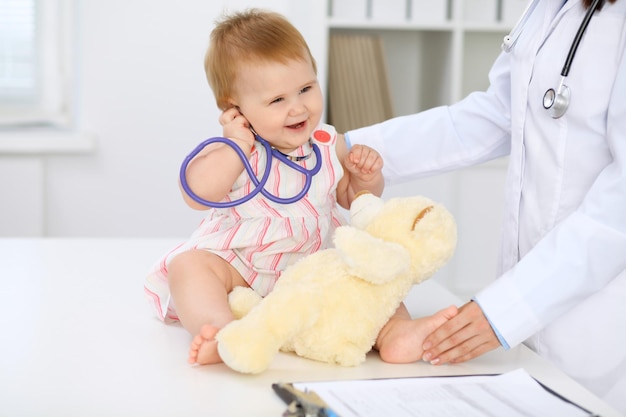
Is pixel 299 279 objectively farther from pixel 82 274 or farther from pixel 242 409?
pixel 82 274

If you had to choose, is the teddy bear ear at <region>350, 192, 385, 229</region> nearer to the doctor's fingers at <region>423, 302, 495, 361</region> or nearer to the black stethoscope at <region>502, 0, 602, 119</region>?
the doctor's fingers at <region>423, 302, 495, 361</region>

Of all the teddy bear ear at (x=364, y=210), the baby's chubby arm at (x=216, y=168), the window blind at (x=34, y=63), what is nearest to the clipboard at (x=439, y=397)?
the teddy bear ear at (x=364, y=210)

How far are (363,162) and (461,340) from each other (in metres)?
0.33

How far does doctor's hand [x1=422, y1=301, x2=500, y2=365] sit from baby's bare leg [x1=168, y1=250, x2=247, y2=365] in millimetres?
243

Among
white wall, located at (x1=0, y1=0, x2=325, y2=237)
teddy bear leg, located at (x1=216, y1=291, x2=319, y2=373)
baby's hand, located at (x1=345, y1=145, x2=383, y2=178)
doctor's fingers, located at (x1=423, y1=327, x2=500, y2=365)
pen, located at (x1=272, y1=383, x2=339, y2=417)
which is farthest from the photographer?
white wall, located at (x1=0, y1=0, x2=325, y2=237)

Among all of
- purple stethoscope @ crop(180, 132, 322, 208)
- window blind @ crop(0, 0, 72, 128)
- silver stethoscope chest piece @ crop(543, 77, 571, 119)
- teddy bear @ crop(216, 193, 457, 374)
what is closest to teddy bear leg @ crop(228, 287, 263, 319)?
teddy bear @ crop(216, 193, 457, 374)

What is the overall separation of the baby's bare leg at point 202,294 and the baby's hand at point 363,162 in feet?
0.78

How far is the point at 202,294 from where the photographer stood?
3.39ft

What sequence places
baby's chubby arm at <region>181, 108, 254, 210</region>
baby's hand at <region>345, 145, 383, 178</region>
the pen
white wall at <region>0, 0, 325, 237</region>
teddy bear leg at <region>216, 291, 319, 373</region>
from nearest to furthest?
1. the pen
2. teddy bear leg at <region>216, 291, 319, 373</region>
3. baby's chubby arm at <region>181, 108, 254, 210</region>
4. baby's hand at <region>345, 145, 383, 178</region>
5. white wall at <region>0, 0, 325, 237</region>

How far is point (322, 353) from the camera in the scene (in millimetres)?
961

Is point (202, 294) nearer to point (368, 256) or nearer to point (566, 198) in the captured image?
point (368, 256)

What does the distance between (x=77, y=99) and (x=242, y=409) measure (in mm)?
2204

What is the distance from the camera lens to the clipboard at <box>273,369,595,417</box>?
2.64ft

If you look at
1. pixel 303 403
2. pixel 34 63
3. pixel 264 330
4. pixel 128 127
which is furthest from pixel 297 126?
pixel 34 63
